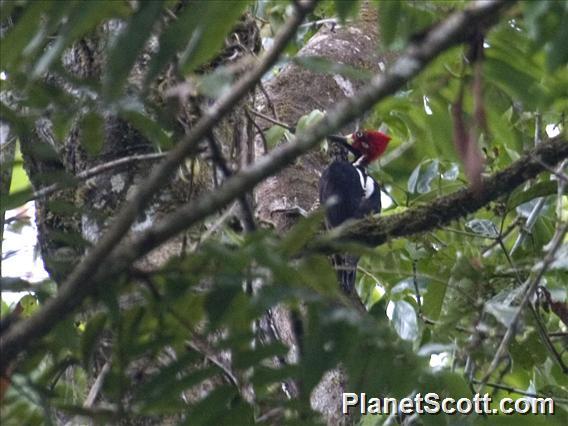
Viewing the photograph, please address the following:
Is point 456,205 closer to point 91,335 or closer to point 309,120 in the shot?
point 309,120

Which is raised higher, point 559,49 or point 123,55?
point 559,49

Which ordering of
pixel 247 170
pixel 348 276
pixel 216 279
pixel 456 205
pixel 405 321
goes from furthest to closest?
pixel 348 276 → pixel 405 321 → pixel 456 205 → pixel 216 279 → pixel 247 170

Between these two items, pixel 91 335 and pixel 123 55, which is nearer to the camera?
pixel 123 55

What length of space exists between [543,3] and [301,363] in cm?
66

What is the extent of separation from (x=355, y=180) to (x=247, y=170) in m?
4.27

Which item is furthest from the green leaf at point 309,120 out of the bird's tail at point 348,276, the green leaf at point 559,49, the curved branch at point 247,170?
the curved branch at point 247,170

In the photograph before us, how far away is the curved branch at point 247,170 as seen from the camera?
1.24m

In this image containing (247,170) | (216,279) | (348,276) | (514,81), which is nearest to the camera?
(247,170)

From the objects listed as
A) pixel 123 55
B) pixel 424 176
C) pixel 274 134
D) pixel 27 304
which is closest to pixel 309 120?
pixel 274 134

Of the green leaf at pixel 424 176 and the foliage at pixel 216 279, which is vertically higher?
the green leaf at pixel 424 176

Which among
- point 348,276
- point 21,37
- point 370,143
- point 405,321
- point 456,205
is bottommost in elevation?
point 21,37

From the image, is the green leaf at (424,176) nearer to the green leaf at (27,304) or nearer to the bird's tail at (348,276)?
the bird's tail at (348,276)

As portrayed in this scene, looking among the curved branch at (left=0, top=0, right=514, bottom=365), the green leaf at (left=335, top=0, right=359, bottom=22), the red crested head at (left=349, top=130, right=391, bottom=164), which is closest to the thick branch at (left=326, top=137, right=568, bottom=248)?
the green leaf at (left=335, top=0, right=359, bottom=22)

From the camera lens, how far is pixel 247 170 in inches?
51.6
